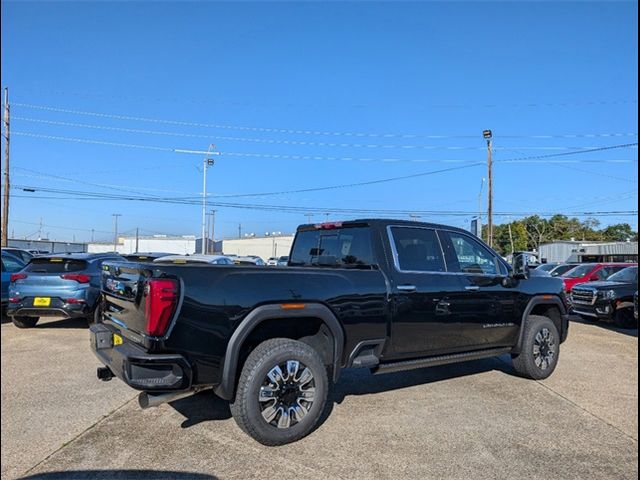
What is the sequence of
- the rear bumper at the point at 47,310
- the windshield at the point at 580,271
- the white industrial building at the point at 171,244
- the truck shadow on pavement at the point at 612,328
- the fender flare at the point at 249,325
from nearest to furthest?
1. the fender flare at the point at 249,325
2. the rear bumper at the point at 47,310
3. the truck shadow on pavement at the point at 612,328
4. the windshield at the point at 580,271
5. the white industrial building at the point at 171,244

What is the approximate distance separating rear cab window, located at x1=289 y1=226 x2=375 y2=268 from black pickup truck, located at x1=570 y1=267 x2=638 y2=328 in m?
9.51

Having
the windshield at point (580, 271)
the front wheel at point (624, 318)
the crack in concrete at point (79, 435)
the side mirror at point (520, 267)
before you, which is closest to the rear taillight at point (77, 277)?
the crack in concrete at point (79, 435)

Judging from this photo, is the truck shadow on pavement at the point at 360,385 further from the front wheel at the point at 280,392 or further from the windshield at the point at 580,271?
the windshield at the point at 580,271

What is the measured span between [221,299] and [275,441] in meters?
1.26

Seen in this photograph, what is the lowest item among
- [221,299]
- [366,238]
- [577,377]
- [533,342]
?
[577,377]

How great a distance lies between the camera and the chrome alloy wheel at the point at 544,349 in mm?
6023

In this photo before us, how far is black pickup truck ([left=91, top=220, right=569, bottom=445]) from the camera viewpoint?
352 cm

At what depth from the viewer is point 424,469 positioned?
354cm

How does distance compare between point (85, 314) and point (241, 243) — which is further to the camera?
point (241, 243)

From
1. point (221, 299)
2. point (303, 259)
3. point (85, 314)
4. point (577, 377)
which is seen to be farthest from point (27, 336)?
point (577, 377)

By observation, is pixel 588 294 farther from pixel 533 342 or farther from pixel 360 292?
pixel 360 292

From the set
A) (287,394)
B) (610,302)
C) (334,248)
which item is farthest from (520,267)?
(610,302)

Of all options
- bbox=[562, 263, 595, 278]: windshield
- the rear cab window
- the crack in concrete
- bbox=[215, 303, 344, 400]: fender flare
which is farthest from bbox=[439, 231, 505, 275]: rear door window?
bbox=[562, 263, 595, 278]: windshield

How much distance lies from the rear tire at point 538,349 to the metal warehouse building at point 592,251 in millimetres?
33406
